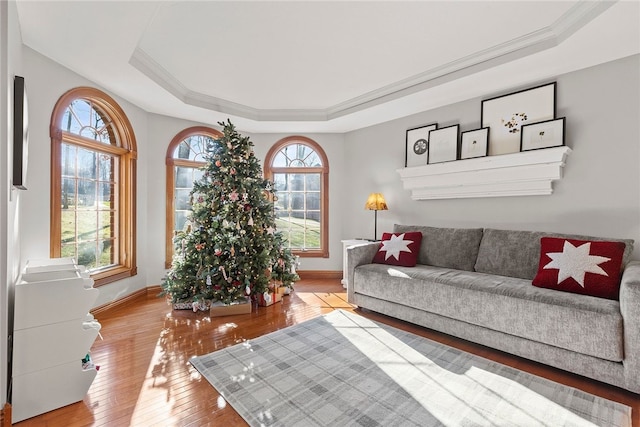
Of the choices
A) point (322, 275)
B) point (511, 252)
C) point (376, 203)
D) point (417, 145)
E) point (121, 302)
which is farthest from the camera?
point (322, 275)

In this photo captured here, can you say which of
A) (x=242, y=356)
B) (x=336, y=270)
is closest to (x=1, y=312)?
(x=242, y=356)

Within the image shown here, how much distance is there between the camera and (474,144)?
3365 millimetres

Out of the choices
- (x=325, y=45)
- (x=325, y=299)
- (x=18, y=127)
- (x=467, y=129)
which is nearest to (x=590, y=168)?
(x=467, y=129)

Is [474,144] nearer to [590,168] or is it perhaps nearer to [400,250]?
[590,168]

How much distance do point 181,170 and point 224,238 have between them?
1671 mm

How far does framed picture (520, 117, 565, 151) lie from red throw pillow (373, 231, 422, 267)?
54.9 inches

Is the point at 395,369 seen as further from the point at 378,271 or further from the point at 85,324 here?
the point at 85,324

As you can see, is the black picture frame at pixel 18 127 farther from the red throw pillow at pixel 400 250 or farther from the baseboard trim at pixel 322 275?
the baseboard trim at pixel 322 275

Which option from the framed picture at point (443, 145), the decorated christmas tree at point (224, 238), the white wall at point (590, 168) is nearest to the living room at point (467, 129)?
the white wall at point (590, 168)

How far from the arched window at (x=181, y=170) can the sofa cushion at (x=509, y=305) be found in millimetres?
2750

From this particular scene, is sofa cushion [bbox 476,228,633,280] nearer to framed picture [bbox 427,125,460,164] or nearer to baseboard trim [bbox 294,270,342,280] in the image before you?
framed picture [bbox 427,125,460,164]

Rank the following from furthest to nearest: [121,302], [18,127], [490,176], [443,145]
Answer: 1. [443,145]
2. [121,302]
3. [490,176]
4. [18,127]

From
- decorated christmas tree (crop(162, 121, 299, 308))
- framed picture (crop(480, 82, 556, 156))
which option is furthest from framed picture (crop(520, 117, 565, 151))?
decorated christmas tree (crop(162, 121, 299, 308))

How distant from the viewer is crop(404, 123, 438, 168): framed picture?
3830mm
